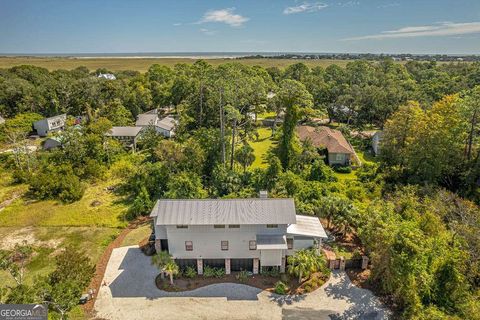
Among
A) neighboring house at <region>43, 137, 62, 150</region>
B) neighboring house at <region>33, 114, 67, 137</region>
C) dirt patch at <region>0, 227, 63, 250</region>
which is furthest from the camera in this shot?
neighboring house at <region>33, 114, 67, 137</region>

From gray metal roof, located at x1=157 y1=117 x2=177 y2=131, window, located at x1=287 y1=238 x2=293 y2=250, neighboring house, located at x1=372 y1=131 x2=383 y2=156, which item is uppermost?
gray metal roof, located at x1=157 y1=117 x2=177 y2=131

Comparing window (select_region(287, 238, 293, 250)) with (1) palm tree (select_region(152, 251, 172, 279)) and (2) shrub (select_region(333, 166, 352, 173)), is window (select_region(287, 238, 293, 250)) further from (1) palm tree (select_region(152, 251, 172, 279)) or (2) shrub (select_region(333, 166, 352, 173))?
(2) shrub (select_region(333, 166, 352, 173))

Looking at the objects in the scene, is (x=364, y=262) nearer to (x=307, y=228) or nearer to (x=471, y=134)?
(x=307, y=228)

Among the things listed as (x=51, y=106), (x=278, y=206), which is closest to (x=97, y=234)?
(x=278, y=206)

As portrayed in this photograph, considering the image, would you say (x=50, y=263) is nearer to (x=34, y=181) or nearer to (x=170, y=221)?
(x=170, y=221)

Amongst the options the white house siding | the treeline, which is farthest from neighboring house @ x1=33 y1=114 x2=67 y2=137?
the white house siding

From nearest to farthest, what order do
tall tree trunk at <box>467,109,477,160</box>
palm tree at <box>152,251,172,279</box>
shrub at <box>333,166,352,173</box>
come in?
1. palm tree at <box>152,251,172,279</box>
2. tall tree trunk at <box>467,109,477,160</box>
3. shrub at <box>333,166,352,173</box>

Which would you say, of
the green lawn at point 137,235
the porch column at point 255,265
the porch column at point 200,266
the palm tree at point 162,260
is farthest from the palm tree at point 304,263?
the green lawn at point 137,235
